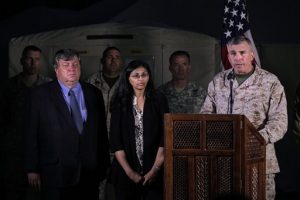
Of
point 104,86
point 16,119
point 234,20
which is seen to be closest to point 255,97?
point 234,20

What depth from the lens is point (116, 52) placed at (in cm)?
672

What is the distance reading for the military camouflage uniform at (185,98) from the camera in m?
6.38

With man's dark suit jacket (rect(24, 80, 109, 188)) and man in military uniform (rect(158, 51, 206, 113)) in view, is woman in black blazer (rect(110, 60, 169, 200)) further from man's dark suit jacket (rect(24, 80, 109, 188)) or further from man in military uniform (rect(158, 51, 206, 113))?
man in military uniform (rect(158, 51, 206, 113))

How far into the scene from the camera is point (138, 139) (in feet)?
15.6

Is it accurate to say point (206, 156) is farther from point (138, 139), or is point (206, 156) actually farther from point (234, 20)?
point (234, 20)

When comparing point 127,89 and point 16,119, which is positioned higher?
point 127,89

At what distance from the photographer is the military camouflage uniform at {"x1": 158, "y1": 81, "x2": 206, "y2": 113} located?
6379 millimetres

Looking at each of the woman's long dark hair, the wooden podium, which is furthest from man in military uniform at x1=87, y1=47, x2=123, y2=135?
the wooden podium

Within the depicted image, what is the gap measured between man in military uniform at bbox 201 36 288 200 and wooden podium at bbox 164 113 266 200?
0.49 metres

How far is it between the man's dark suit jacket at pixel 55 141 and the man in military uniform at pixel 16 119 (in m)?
1.66

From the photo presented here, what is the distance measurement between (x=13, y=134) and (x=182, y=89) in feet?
5.62

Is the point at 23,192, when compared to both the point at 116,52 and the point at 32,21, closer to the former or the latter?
the point at 116,52

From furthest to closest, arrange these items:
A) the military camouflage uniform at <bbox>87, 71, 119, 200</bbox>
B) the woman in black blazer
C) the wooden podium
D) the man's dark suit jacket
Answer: the military camouflage uniform at <bbox>87, 71, 119, 200</bbox>, the woman in black blazer, the man's dark suit jacket, the wooden podium

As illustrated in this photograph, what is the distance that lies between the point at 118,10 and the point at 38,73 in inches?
66.3
